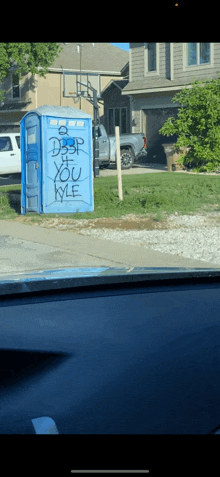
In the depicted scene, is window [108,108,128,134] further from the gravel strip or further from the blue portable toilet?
the gravel strip

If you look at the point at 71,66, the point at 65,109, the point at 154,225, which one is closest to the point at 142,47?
the point at 71,66

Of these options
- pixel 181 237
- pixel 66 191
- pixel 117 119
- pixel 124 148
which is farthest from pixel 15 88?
pixel 181 237

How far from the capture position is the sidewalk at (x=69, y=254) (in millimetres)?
9531

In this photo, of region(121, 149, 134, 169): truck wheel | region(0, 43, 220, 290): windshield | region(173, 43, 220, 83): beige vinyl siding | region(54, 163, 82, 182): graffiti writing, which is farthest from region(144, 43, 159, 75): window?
region(54, 163, 82, 182): graffiti writing

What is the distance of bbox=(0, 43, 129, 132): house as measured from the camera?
1625 inches

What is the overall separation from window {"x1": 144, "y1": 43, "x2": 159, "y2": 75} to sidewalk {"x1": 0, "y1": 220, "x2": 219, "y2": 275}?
20.5 meters

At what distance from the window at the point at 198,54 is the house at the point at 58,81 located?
9782 mm

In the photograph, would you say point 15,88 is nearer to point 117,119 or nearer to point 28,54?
point 28,54

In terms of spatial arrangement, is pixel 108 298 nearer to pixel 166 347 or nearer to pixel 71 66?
pixel 166 347

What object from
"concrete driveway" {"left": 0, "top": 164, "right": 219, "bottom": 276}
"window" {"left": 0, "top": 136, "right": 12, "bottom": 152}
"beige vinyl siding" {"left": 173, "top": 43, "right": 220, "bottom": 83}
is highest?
"beige vinyl siding" {"left": 173, "top": 43, "right": 220, "bottom": 83}

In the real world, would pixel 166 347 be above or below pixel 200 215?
above

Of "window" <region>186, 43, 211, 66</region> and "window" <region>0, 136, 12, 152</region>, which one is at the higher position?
"window" <region>186, 43, 211, 66</region>
